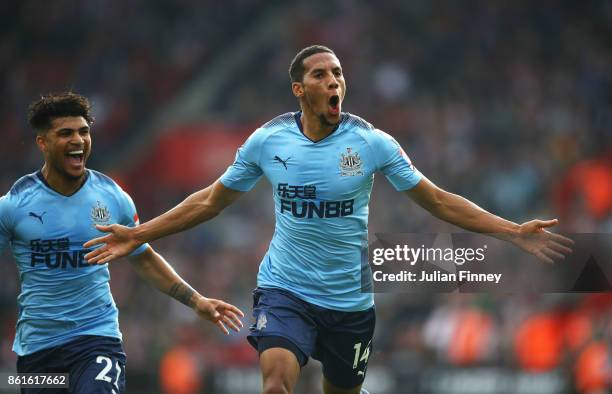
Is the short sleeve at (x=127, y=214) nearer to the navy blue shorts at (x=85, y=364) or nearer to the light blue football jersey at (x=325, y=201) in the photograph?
the navy blue shorts at (x=85, y=364)

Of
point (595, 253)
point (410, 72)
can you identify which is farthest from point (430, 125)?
point (595, 253)

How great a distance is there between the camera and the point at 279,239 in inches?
279

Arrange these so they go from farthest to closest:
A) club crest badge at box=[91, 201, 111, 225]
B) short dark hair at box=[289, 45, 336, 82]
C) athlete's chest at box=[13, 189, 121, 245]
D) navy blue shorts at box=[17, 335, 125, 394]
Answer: short dark hair at box=[289, 45, 336, 82] < club crest badge at box=[91, 201, 111, 225] < athlete's chest at box=[13, 189, 121, 245] < navy blue shorts at box=[17, 335, 125, 394]

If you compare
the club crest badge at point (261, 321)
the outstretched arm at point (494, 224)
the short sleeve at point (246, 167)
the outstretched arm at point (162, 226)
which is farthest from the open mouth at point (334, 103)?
the club crest badge at point (261, 321)

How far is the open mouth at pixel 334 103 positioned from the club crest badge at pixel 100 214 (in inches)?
59.8

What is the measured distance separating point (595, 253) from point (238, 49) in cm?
1459

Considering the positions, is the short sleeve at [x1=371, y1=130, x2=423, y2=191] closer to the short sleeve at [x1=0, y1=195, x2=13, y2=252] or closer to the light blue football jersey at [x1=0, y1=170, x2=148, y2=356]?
the light blue football jersey at [x1=0, y1=170, x2=148, y2=356]

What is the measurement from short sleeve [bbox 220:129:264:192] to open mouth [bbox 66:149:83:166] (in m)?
0.89

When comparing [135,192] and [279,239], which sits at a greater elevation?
[135,192]

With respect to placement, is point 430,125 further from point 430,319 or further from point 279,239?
point 279,239

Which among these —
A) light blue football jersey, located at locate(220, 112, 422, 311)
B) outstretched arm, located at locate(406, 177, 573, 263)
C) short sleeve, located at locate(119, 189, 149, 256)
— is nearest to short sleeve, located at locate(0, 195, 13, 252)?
short sleeve, located at locate(119, 189, 149, 256)

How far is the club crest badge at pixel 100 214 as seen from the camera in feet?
22.6

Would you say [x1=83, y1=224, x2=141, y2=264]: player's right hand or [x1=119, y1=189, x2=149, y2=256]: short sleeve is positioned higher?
[x1=119, y1=189, x2=149, y2=256]: short sleeve

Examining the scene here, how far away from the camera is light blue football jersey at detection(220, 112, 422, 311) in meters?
6.93
